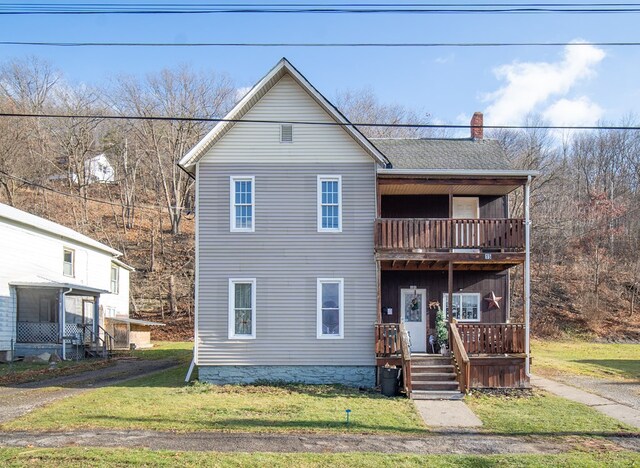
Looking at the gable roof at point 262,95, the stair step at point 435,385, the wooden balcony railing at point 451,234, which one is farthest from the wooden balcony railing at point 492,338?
the gable roof at point 262,95

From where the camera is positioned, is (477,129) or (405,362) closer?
(405,362)

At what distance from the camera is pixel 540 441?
35.5 ft

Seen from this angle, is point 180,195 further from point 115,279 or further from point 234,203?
point 234,203

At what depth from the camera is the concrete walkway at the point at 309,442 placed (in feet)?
33.2

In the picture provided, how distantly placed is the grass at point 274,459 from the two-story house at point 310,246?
23.8 feet

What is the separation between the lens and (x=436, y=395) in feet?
50.6

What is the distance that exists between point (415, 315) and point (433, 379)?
3.56 metres

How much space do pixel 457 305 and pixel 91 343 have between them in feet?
54.6

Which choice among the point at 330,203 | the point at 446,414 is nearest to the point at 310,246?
the point at 330,203

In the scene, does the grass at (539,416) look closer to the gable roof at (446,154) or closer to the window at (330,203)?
the window at (330,203)

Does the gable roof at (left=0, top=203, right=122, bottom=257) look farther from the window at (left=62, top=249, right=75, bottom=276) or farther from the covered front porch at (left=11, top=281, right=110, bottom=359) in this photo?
the covered front porch at (left=11, top=281, right=110, bottom=359)

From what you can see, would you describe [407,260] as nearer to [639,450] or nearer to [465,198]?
[465,198]

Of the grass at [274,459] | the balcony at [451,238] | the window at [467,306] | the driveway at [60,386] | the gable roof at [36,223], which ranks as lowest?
the driveway at [60,386]

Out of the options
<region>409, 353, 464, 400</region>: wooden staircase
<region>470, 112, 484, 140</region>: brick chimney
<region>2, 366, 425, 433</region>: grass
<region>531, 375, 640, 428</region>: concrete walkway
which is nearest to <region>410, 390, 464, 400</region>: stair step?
<region>409, 353, 464, 400</region>: wooden staircase
